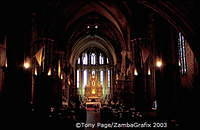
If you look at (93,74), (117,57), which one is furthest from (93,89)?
(117,57)

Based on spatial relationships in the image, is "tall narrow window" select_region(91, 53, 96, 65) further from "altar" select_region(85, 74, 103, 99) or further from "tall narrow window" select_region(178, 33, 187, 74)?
"tall narrow window" select_region(178, 33, 187, 74)

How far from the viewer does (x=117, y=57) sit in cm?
3619

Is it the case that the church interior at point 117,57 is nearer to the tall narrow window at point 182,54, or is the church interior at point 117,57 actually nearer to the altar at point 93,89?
the tall narrow window at point 182,54

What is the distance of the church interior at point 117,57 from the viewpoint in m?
10.1

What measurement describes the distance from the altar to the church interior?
451 inches

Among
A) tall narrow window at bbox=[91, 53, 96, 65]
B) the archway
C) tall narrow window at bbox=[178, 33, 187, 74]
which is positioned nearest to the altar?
the archway

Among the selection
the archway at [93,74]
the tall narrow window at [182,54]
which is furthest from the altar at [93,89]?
the tall narrow window at [182,54]

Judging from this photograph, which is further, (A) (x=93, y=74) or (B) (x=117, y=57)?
(A) (x=93, y=74)

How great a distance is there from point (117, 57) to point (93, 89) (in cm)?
1153

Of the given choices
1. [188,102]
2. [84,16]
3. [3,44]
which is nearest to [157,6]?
[188,102]

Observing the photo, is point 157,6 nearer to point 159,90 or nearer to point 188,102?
point 159,90

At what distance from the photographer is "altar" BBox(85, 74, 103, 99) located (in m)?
45.3

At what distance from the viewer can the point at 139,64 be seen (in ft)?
60.6

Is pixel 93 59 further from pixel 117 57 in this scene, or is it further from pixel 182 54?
pixel 182 54
